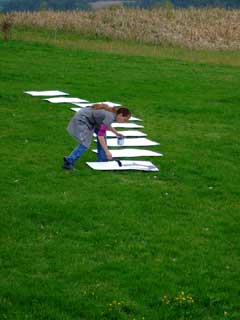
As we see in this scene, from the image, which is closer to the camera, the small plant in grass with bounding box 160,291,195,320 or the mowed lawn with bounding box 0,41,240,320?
the small plant in grass with bounding box 160,291,195,320

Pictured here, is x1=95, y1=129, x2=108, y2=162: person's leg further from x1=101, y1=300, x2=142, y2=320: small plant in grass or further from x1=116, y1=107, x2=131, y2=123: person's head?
x1=101, y1=300, x2=142, y2=320: small plant in grass

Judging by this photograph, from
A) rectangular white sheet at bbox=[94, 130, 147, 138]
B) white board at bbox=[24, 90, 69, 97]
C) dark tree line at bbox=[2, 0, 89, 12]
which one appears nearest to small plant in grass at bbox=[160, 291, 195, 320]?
rectangular white sheet at bbox=[94, 130, 147, 138]

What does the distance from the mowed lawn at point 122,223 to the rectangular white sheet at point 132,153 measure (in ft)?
0.89

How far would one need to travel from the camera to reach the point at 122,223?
31.6 ft

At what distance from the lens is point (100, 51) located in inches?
1173

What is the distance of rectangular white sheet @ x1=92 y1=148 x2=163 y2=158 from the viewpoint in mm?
13312

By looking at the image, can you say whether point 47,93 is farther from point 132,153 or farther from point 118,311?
point 118,311

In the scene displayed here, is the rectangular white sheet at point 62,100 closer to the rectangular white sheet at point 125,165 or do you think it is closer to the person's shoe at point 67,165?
the rectangular white sheet at point 125,165

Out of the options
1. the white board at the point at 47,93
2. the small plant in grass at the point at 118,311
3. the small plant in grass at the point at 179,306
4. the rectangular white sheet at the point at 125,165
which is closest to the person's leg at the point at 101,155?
the rectangular white sheet at the point at 125,165

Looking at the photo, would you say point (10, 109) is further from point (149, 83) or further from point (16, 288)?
point (16, 288)

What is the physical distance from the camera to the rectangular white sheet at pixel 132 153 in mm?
13312

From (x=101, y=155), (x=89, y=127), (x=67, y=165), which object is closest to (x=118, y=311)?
(x=67, y=165)

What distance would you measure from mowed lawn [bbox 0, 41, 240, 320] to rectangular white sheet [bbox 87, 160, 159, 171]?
6.2 inches

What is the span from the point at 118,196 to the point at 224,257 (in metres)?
2.50
